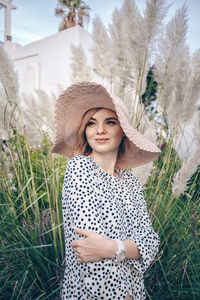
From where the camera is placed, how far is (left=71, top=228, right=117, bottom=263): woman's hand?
0.79 metres

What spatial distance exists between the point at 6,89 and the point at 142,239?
1.18 metres

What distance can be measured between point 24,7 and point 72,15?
4.59 m

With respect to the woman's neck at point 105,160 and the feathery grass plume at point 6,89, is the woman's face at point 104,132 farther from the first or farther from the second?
the feathery grass plume at point 6,89

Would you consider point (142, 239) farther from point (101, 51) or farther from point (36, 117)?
point (101, 51)

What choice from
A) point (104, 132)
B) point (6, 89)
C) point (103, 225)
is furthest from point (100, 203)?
point (6, 89)

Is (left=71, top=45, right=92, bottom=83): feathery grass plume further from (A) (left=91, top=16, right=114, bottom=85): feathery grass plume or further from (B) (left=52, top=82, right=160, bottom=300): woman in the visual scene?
A: (B) (left=52, top=82, right=160, bottom=300): woman

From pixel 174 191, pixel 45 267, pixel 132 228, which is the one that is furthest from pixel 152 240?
pixel 45 267

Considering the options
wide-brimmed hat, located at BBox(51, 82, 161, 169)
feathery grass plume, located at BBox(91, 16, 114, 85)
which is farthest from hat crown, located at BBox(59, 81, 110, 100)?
feathery grass plume, located at BBox(91, 16, 114, 85)

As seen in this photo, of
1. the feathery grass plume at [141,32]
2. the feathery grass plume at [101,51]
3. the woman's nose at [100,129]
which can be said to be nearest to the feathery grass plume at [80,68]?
the feathery grass plume at [101,51]

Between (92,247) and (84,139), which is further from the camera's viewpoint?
(84,139)

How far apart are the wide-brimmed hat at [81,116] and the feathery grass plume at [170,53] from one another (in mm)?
663

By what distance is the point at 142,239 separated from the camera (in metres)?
0.97

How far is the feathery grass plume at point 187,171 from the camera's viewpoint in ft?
4.25

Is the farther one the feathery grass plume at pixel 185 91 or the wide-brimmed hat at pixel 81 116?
the feathery grass plume at pixel 185 91
